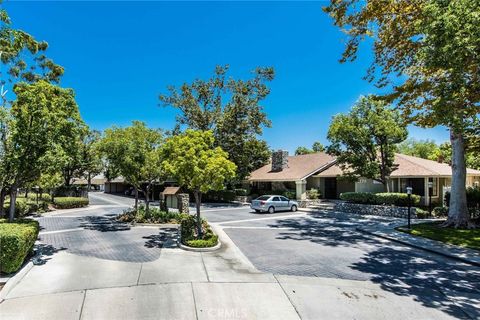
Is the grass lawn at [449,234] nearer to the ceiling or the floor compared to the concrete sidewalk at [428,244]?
nearer to the ceiling

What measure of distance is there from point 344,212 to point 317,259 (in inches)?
678

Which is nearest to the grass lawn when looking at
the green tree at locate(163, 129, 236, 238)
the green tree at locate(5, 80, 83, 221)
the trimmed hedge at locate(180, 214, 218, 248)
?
the green tree at locate(163, 129, 236, 238)

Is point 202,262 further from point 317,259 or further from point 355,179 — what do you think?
point 355,179

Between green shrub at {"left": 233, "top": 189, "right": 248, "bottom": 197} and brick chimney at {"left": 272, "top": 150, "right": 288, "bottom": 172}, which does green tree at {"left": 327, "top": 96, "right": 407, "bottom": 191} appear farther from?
green shrub at {"left": 233, "top": 189, "right": 248, "bottom": 197}

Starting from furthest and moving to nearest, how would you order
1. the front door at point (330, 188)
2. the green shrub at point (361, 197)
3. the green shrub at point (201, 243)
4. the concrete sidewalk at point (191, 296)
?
the front door at point (330, 188)
the green shrub at point (361, 197)
the green shrub at point (201, 243)
the concrete sidewalk at point (191, 296)

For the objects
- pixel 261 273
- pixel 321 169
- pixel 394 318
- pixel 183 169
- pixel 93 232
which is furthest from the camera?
pixel 321 169

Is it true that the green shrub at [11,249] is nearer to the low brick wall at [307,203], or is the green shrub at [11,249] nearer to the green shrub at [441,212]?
the green shrub at [441,212]

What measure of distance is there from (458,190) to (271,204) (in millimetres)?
13471

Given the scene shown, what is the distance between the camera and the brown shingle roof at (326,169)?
90.9 ft

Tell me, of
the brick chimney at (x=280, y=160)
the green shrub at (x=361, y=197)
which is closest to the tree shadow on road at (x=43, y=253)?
the green shrub at (x=361, y=197)

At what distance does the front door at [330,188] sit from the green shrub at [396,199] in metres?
9.79

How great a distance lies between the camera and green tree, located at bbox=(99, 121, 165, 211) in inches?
746

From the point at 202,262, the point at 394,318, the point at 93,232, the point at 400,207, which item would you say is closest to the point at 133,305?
the point at 202,262

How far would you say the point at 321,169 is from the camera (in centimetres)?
3559
